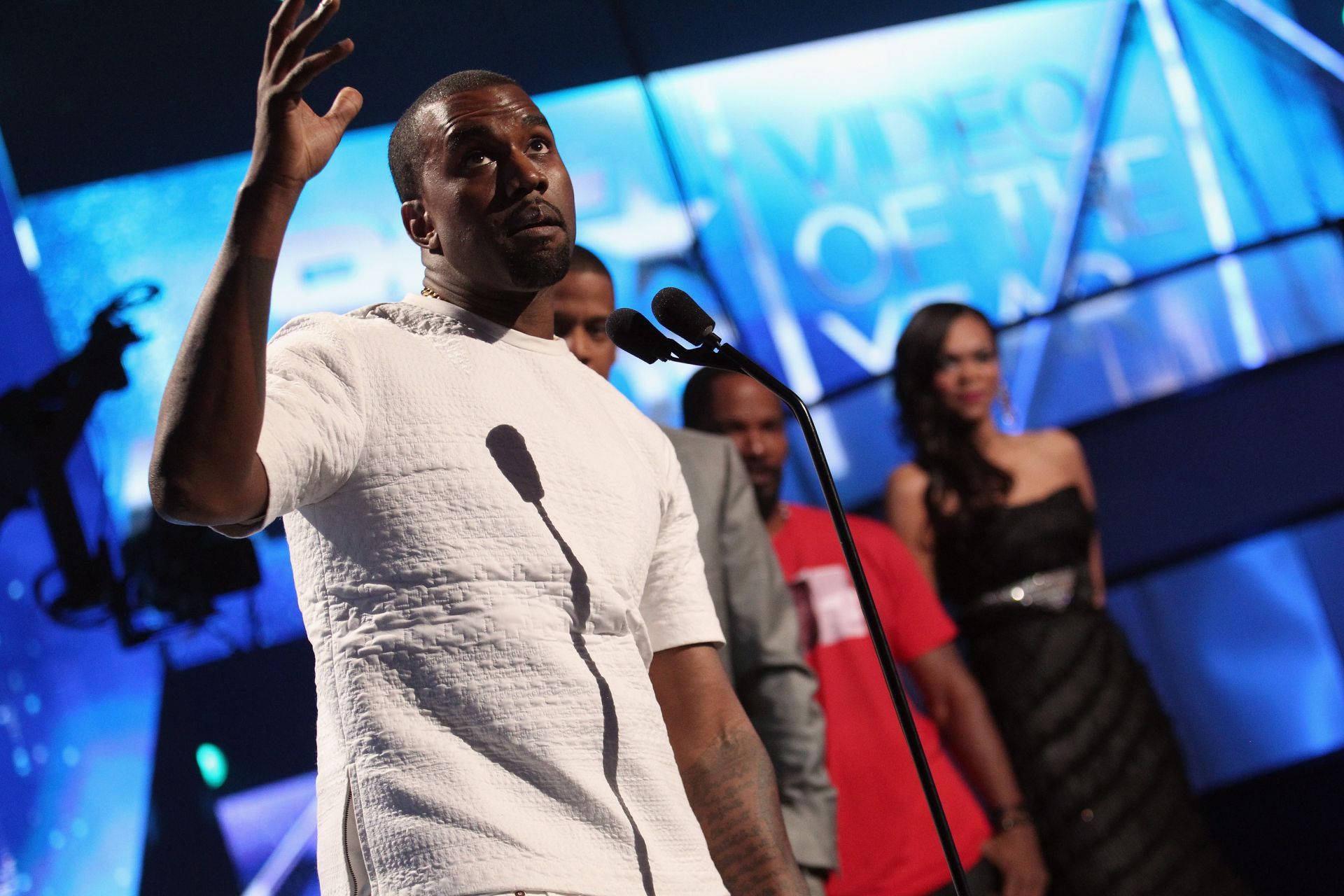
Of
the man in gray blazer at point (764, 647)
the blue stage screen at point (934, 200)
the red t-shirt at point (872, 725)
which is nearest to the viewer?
the man in gray blazer at point (764, 647)

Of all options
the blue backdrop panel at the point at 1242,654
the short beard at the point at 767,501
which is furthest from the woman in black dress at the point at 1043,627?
the short beard at the point at 767,501

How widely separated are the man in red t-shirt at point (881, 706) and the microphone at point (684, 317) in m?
1.32

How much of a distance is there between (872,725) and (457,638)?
1683 millimetres

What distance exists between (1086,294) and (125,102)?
102 inches

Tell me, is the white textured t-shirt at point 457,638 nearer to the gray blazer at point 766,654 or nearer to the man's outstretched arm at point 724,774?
the man's outstretched arm at point 724,774

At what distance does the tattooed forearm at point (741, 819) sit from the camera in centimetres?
134

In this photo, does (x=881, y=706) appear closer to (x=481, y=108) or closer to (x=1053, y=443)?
(x=1053, y=443)

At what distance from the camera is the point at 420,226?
1.48 m

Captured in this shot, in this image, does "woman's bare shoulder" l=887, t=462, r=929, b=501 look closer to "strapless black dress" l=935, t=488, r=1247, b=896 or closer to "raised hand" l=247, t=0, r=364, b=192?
"strapless black dress" l=935, t=488, r=1247, b=896

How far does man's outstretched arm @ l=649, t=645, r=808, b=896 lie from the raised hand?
69 centimetres

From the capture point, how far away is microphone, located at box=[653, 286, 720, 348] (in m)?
1.38

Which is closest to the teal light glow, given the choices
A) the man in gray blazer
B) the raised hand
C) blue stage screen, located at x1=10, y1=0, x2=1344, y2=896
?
blue stage screen, located at x1=10, y1=0, x2=1344, y2=896

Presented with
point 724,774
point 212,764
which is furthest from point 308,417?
point 212,764

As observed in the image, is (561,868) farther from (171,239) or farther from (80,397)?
(171,239)
